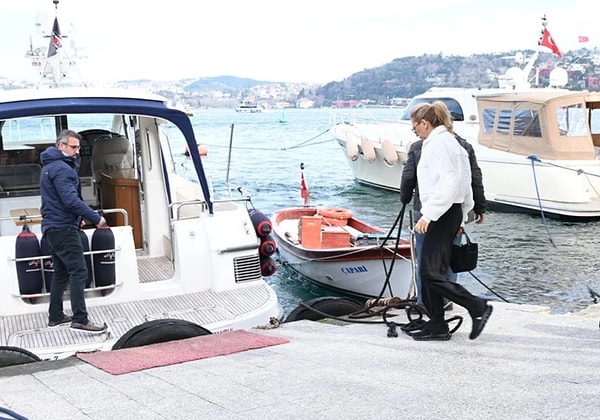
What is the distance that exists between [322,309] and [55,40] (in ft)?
18.5

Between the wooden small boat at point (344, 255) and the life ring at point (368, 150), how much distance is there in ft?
A: 35.8

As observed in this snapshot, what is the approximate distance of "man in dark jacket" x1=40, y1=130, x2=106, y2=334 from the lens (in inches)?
242

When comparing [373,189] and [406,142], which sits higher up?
[406,142]

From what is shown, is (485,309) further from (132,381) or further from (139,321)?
(139,321)

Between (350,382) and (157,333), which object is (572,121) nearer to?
(157,333)

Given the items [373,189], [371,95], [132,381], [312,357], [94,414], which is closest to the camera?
[94,414]

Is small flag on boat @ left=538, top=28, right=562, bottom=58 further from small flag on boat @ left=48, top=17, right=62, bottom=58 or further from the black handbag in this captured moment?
the black handbag

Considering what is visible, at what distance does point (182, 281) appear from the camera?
24.4 feet

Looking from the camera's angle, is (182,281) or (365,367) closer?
(365,367)

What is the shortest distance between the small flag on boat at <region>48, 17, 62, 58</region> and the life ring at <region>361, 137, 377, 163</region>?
15.8m

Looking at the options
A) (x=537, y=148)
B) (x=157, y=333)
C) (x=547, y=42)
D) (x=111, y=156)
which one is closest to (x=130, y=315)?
(x=157, y=333)

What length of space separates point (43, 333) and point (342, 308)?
8.30ft

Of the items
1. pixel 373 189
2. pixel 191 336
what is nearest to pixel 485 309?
pixel 191 336

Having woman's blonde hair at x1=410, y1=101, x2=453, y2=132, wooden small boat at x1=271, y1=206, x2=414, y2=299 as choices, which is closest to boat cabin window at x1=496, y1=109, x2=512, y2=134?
wooden small boat at x1=271, y1=206, x2=414, y2=299
